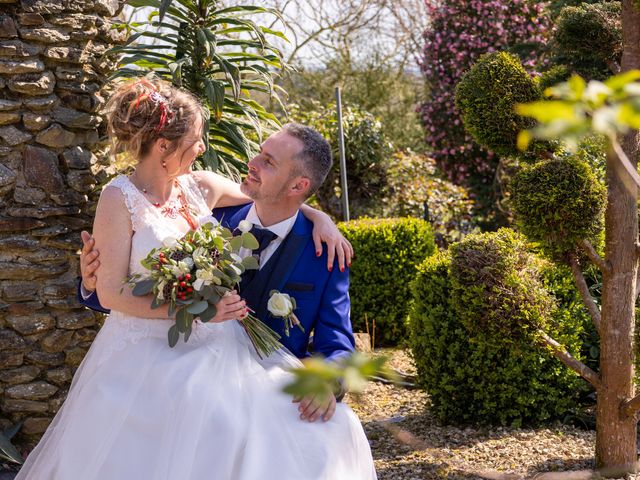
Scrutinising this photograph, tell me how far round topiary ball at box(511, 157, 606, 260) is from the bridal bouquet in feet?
4.18

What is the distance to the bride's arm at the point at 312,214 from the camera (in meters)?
2.51

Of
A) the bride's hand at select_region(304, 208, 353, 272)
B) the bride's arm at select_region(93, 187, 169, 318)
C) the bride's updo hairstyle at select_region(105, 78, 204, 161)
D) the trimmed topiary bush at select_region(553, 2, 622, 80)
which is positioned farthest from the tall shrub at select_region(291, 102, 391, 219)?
the bride's arm at select_region(93, 187, 169, 318)

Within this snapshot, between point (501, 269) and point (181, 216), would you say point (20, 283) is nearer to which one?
point (181, 216)

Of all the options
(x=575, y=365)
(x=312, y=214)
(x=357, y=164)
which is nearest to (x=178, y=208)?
(x=312, y=214)

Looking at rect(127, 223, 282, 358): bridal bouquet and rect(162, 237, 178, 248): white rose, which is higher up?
rect(162, 237, 178, 248): white rose

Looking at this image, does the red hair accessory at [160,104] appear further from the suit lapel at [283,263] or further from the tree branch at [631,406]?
the tree branch at [631,406]

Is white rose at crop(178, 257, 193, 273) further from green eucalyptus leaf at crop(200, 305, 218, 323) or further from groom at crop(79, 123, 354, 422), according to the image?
groom at crop(79, 123, 354, 422)

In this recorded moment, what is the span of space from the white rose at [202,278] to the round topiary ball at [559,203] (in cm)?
144

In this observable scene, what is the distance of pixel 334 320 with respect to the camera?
8.16 ft

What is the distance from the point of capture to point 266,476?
76.9 inches

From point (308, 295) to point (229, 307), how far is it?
460 mm

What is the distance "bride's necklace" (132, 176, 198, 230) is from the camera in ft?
7.88

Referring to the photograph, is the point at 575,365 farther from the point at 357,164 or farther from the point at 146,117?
the point at 357,164

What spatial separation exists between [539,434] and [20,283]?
8.32ft
